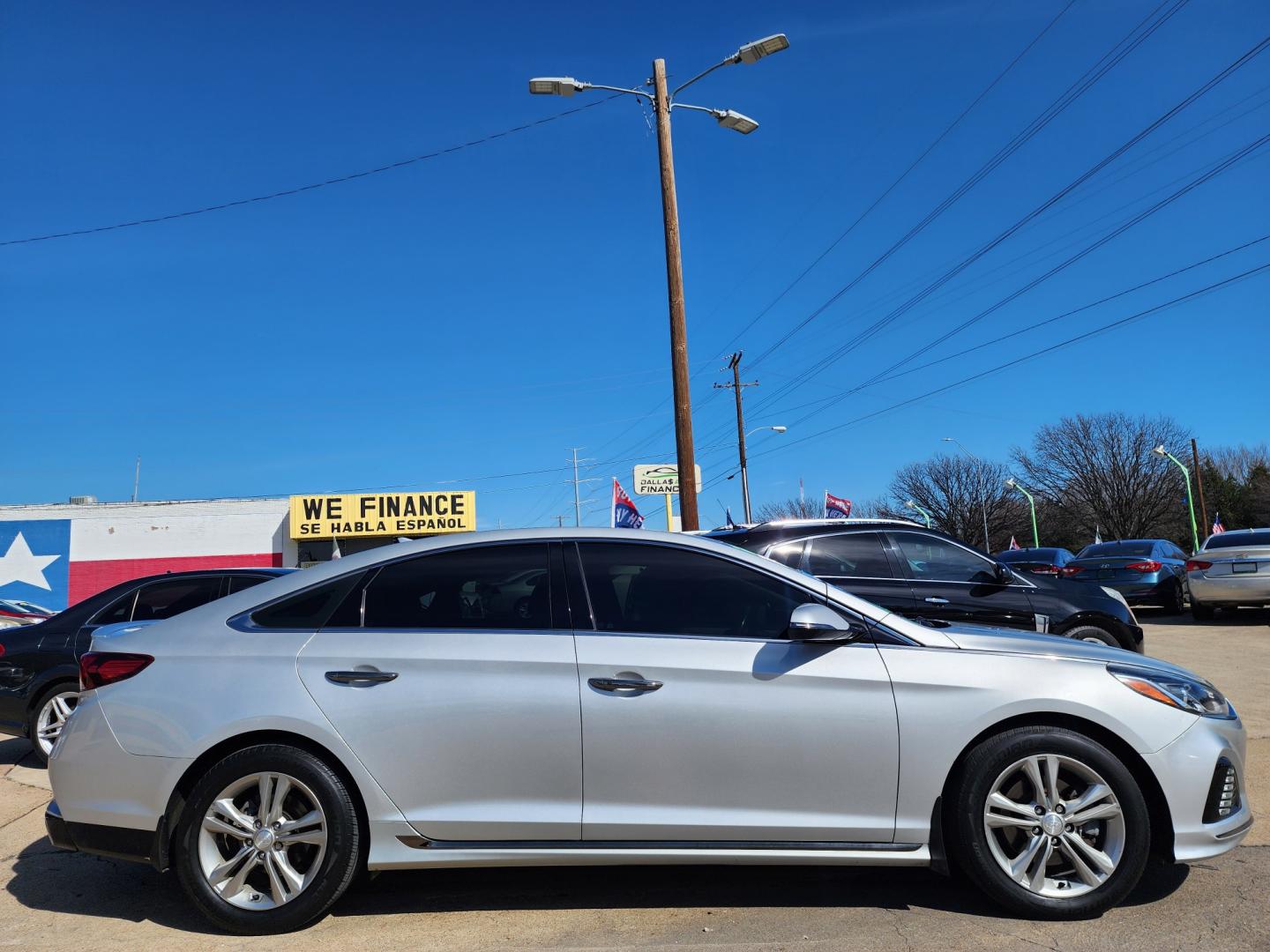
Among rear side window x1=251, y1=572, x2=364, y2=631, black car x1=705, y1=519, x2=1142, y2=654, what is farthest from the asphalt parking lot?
black car x1=705, y1=519, x2=1142, y2=654

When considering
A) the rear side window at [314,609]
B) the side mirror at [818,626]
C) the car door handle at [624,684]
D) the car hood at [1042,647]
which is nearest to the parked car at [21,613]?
the rear side window at [314,609]

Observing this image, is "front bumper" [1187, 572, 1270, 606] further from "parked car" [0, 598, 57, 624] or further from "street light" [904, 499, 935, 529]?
"street light" [904, 499, 935, 529]

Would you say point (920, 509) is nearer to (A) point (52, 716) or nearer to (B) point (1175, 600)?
(B) point (1175, 600)

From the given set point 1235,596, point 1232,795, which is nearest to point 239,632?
point 1232,795

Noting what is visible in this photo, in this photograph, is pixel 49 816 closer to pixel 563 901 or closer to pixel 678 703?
pixel 563 901

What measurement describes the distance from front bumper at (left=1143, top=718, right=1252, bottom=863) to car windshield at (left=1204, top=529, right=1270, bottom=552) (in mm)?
13544

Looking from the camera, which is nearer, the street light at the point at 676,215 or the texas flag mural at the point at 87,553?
the street light at the point at 676,215

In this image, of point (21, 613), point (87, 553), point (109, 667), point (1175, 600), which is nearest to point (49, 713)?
point (109, 667)

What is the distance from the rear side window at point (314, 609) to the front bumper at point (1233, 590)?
49.9 feet

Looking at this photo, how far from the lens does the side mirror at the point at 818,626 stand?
371 cm

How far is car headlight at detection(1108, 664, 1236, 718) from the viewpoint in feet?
12.5

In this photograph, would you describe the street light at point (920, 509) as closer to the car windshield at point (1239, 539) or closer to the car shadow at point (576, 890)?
the car windshield at point (1239, 539)

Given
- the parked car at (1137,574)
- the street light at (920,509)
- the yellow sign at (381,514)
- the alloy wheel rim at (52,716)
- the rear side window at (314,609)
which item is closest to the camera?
the rear side window at (314,609)

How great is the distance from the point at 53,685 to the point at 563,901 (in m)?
5.31
